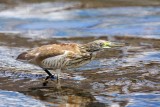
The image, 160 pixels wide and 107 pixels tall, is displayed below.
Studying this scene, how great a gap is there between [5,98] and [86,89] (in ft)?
3.58

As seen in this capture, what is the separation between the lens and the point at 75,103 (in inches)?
285

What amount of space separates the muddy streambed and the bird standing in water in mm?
364

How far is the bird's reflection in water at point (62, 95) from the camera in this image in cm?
723

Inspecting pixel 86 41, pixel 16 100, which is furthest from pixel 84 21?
pixel 16 100

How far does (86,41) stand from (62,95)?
4496 mm

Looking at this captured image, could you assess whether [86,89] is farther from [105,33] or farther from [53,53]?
[105,33]

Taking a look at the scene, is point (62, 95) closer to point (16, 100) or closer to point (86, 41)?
point (16, 100)

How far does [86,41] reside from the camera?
474 inches

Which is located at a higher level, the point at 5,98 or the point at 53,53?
the point at 53,53

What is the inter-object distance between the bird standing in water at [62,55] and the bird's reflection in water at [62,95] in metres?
0.28

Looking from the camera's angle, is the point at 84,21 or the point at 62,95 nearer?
the point at 62,95

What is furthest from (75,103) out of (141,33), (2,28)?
(2,28)

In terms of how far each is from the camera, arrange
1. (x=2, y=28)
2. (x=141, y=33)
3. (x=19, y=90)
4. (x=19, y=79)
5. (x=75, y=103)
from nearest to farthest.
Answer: (x=75, y=103)
(x=19, y=90)
(x=19, y=79)
(x=141, y=33)
(x=2, y=28)

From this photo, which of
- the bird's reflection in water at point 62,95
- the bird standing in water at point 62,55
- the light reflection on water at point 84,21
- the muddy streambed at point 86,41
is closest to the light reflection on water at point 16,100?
the muddy streambed at point 86,41
